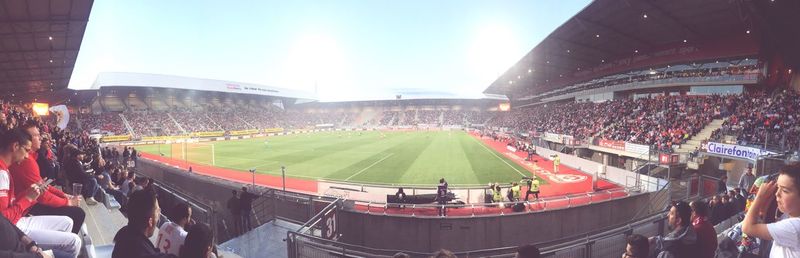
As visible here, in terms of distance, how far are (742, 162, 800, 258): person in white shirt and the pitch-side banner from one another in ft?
56.1

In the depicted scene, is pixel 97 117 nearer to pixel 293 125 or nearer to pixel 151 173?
pixel 293 125

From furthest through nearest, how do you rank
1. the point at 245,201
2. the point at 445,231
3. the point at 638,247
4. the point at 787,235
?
1. the point at 245,201
2. the point at 445,231
3. the point at 638,247
4. the point at 787,235

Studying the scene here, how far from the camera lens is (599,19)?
81.3ft

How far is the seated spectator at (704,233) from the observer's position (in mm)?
4188

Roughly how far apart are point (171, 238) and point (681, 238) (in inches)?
229

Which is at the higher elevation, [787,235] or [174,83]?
[174,83]

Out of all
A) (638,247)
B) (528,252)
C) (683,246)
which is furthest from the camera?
(683,246)

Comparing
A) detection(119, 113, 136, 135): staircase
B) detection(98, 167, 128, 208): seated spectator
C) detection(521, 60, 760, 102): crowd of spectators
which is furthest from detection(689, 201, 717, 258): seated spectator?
detection(119, 113, 136, 135): staircase

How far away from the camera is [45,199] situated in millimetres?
Result: 4164

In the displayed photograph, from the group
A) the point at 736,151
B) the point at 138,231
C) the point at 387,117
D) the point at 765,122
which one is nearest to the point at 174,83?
the point at 387,117

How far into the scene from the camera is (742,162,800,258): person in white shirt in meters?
2.56

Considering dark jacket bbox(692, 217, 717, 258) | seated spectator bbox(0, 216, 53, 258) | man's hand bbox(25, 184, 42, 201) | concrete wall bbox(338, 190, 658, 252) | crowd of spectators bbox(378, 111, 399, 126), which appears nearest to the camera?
seated spectator bbox(0, 216, 53, 258)

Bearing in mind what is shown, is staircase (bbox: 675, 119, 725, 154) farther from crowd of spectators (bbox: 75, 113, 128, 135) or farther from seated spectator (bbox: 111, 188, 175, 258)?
crowd of spectators (bbox: 75, 113, 128, 135)

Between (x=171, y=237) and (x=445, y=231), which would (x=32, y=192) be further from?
(x=445, y=231)
